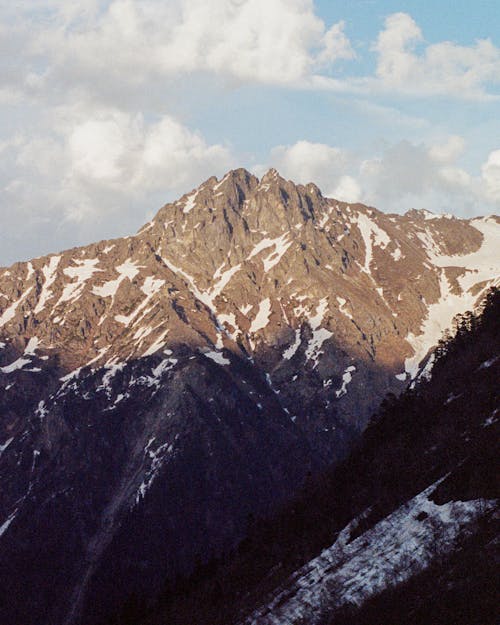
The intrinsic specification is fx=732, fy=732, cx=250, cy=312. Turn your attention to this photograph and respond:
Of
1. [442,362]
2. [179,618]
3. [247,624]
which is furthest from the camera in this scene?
[442,362]

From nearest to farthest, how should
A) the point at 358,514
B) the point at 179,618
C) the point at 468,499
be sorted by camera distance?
1. the point at 468,499
2. the point at 358,514
3. the point at 179,618

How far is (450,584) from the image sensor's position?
44250mm

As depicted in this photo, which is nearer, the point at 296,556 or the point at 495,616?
the point at 495,616

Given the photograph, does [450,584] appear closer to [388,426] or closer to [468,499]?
[468,499]

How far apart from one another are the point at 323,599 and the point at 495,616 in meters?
24.3

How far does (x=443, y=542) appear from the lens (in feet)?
177

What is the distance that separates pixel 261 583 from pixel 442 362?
95.7 meters

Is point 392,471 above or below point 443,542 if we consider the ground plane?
above

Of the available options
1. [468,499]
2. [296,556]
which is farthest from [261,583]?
[468,499]

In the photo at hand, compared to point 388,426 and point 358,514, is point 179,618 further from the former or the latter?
point 388,426

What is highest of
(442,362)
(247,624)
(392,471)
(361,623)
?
(442,362)

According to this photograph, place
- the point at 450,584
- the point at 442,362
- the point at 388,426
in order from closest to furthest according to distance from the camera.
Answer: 1. the point at 450,584
2. the point at 388,426
3. the point at 442,362

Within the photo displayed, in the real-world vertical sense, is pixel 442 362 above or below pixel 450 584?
above

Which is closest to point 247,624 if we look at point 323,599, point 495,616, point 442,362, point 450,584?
point 323,599
